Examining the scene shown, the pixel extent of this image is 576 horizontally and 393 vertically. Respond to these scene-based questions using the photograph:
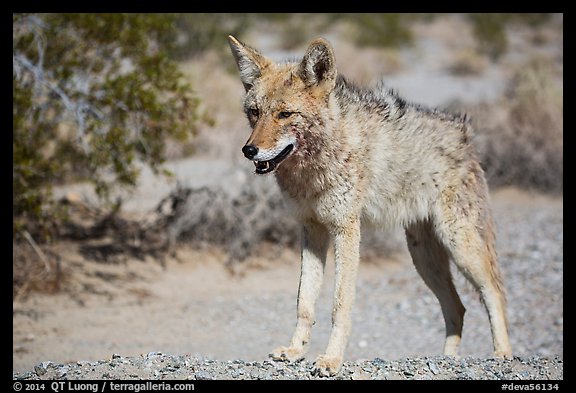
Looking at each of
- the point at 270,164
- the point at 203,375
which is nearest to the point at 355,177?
the point at 270,164

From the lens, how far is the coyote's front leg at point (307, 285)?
6000 millimetres

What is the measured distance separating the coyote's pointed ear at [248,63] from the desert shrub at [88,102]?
4173mm

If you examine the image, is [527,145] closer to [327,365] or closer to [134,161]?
[134,161]

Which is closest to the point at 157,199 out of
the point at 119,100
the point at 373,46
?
the point at 119,100

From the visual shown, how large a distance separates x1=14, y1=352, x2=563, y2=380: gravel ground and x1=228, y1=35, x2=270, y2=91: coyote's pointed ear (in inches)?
89.1

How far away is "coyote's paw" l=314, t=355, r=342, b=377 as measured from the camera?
18.3ft

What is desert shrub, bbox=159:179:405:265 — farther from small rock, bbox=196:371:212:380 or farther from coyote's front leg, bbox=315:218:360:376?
small rock, bbox=196:371:212:380

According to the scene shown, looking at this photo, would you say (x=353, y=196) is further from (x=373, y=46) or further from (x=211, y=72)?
(x=373, y=46)

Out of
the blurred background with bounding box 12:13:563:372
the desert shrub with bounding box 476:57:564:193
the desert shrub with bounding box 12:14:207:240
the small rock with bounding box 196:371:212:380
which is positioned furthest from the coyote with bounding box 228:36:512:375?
the desert shrub with bounding box 476:57:564:193

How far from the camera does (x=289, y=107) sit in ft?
18.9

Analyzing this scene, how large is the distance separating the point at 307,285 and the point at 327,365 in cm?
80

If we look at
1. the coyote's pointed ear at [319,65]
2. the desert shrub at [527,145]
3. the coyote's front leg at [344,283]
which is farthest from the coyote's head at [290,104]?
the desert shrub at [527,145]

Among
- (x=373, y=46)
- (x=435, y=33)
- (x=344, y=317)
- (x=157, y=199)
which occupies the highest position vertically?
(x=435, y=33)
